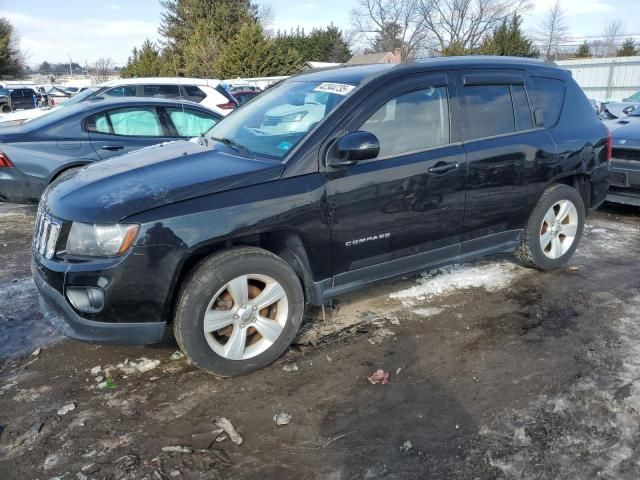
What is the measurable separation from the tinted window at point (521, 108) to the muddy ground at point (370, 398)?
1433 mm

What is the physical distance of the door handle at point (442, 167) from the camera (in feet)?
12.2

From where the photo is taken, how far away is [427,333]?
3.76m

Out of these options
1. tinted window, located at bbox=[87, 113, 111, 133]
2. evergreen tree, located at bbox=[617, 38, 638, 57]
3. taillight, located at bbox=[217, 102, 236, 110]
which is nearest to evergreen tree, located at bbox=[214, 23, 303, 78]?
taillight, located at bbox=[217, 102, 236, 110]

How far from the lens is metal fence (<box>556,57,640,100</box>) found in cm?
2422

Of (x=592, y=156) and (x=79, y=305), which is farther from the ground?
(x=592, y=156)

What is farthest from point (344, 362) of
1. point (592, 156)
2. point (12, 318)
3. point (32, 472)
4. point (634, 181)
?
point (634, 181)

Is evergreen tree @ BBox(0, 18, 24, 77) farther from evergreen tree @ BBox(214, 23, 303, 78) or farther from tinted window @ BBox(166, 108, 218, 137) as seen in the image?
tinted window @ BBox(166, 108, 218, 137)

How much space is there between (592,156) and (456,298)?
1.89 meters

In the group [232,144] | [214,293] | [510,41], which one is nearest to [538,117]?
[232,144]

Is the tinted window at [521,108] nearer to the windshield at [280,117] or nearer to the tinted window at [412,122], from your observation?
the tinted window at [412,122]

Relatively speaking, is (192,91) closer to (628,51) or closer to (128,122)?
(128,122)

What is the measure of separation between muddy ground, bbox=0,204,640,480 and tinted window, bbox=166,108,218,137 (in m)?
3.51

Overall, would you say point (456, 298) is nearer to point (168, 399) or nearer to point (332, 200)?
point (332, 200)

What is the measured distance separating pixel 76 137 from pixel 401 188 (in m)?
4.60
